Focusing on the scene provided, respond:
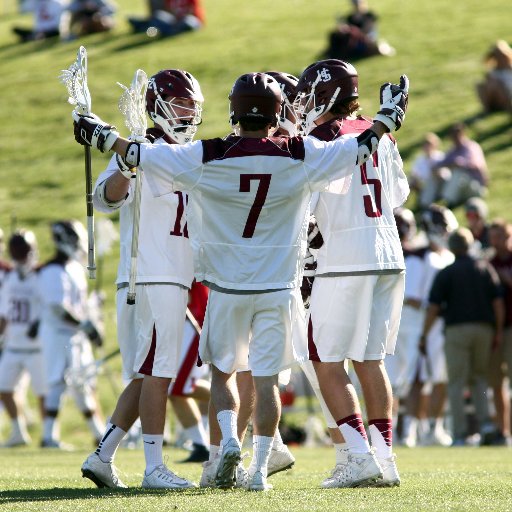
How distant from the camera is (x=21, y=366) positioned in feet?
47.5

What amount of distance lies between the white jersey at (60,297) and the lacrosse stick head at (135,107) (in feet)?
22.0

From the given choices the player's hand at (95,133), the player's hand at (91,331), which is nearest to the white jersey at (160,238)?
the player's hand at (95,133)

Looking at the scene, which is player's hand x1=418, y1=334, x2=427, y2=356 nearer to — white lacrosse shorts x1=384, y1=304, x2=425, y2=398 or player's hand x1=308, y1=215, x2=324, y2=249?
white lacrosse shorts x1=384, y1=304, x2=425, y2=398

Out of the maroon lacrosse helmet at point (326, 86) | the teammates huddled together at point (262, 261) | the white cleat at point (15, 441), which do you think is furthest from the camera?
the white cleat at point (15, 441)

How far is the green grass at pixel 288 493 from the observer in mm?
5758

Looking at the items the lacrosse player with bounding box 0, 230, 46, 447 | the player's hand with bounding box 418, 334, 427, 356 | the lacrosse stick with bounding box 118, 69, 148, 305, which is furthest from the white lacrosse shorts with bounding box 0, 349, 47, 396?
the lacrosse stick with bounding box 118, 69, 148, 305

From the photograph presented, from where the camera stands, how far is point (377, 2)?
39.4 m

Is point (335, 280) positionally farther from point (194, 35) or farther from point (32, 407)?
point (194, 35)

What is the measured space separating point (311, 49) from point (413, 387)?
67.8 feet

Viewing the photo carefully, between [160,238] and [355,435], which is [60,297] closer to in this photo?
[160,238]

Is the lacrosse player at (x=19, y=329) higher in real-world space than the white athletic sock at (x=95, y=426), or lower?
higher

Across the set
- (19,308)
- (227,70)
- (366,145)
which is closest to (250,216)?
(366,145)

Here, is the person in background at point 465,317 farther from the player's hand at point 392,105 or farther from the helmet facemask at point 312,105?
the player's hand at point 392,105

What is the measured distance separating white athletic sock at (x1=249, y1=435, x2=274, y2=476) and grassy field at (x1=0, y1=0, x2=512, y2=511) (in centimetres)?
91
